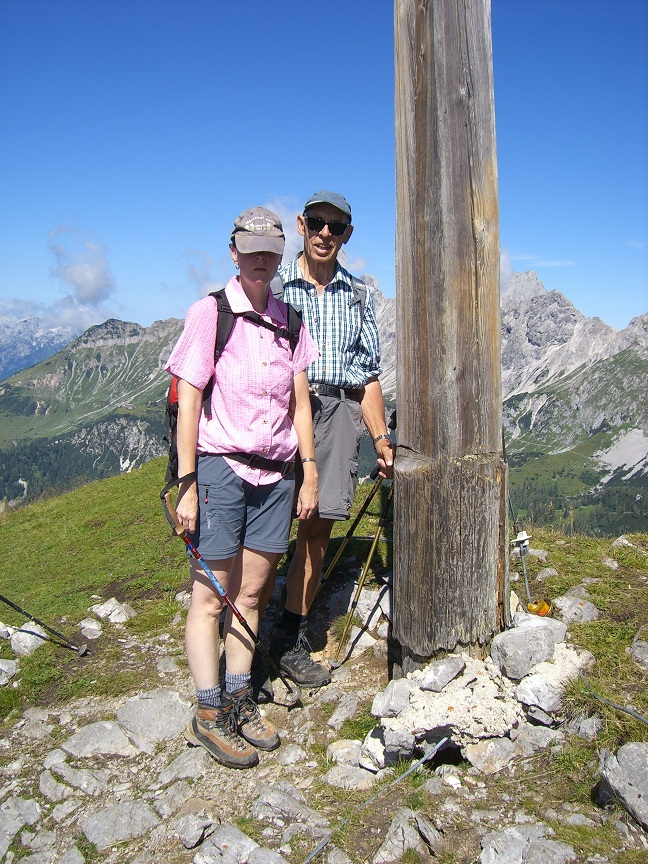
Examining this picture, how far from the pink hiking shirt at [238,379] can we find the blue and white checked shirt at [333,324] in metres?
0.65

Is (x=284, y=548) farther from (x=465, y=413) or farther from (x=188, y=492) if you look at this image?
(x=465, y=413)

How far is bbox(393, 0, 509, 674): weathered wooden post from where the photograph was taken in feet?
14.6

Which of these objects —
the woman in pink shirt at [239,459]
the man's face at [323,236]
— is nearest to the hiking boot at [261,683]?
the woman in pink shirt at [239,459]

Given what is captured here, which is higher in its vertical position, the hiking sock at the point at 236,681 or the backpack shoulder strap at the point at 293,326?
the backpack shoulder strap at the point at 293,326

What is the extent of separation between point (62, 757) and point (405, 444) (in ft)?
11.5

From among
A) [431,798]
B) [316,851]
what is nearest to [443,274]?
[431,798]

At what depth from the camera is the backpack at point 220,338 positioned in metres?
4.42

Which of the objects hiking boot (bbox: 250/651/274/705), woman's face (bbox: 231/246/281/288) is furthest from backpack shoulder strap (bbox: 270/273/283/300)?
hiking boot (bbox: 250/651/274/705)

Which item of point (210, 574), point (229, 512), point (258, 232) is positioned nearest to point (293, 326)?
point (258, 232)

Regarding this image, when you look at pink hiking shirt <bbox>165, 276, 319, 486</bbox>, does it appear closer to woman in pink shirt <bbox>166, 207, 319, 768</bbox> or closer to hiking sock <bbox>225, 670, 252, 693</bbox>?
woman in pink shirt <bbox>166, 207, 319, 768</bbox>

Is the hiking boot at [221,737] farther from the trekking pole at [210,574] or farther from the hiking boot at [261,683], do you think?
the hiking boot at [261,683]

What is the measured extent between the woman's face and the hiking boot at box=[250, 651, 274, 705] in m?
3.37

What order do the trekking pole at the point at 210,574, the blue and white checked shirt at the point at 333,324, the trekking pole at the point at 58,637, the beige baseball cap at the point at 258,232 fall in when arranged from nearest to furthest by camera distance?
1. the beige baseball cap at the point at 258,232
2. the trekking pole at the point at 210,574
3. the blue and white checked shirt at the point at 333,324
4. the trekking pole at the point at 58,637

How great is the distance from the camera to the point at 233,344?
448 centimetres
